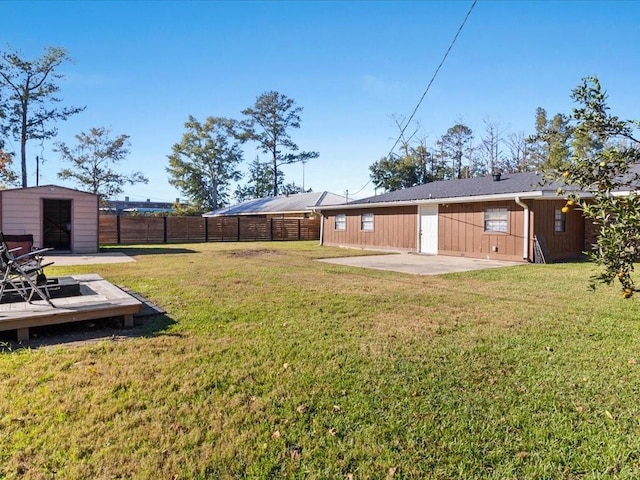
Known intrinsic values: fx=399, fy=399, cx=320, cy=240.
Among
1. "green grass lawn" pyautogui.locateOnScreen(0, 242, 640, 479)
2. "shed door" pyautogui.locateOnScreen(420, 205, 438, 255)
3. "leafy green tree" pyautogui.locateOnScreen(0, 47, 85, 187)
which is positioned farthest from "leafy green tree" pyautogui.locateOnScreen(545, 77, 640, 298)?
"leafy green tree" pyautogui.locateOnScreen(0, 47, 85, 187)

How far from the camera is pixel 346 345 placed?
12.4ft

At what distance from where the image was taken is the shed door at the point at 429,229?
47.4ft

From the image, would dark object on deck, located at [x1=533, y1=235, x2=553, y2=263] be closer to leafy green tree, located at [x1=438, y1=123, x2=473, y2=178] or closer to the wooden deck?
the wooden deck

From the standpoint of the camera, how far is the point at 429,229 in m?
14.7

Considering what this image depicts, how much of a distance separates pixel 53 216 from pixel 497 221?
16.5 m

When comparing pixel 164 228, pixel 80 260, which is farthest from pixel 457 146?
pixel 80 260

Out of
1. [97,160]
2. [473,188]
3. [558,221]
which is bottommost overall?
[558,221]

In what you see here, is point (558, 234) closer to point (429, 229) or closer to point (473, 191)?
point (473, 191)

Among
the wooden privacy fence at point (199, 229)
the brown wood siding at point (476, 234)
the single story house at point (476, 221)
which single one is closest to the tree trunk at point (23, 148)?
the wooden privacy fence at point (199, 229)

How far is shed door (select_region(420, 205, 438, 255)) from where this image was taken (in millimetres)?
14438

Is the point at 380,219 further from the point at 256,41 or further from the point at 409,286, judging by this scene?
the point at 409,286

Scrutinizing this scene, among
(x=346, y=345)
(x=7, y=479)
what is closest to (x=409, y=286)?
(x=346, y=345)

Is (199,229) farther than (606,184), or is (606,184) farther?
(199,229)

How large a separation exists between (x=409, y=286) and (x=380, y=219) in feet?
32.2
